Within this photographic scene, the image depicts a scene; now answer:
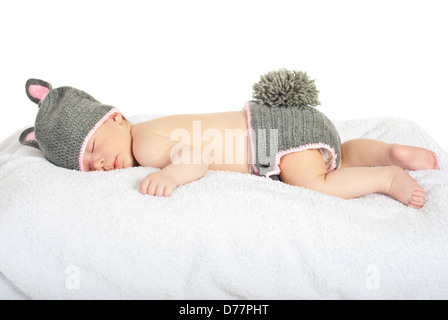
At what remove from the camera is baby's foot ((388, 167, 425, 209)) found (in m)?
1.60

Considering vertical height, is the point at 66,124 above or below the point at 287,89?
below

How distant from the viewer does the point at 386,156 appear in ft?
6.18

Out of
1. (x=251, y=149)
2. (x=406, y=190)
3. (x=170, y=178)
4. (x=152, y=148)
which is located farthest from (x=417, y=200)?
(x=152, y=148)

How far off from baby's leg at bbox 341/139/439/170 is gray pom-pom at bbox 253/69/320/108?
0.27m

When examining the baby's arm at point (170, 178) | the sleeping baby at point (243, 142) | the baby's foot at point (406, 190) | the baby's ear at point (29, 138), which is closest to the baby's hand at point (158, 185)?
the baby's arm at point (170, 178)

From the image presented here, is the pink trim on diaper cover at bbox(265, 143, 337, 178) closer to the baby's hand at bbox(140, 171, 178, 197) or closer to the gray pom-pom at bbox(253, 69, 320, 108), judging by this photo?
the gray pom-pom at bbox(253, 69, 320, 108)

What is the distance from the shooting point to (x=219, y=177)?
165 centimetres

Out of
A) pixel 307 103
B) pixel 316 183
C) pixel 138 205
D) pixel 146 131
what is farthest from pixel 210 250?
pixel 307 103

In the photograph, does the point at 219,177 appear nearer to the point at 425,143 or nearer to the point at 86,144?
the point at 86,144

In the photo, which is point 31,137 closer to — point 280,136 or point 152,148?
point 152,148

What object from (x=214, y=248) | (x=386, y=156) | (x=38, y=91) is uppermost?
(x=38, y=91)

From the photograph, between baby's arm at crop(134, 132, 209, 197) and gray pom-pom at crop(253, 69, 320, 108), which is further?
gray pom-pom at crop(253, 69, 320, 108)

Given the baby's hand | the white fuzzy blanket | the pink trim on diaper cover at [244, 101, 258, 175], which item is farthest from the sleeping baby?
the white fuzzy blanket

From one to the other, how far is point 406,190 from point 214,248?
2.29ft
